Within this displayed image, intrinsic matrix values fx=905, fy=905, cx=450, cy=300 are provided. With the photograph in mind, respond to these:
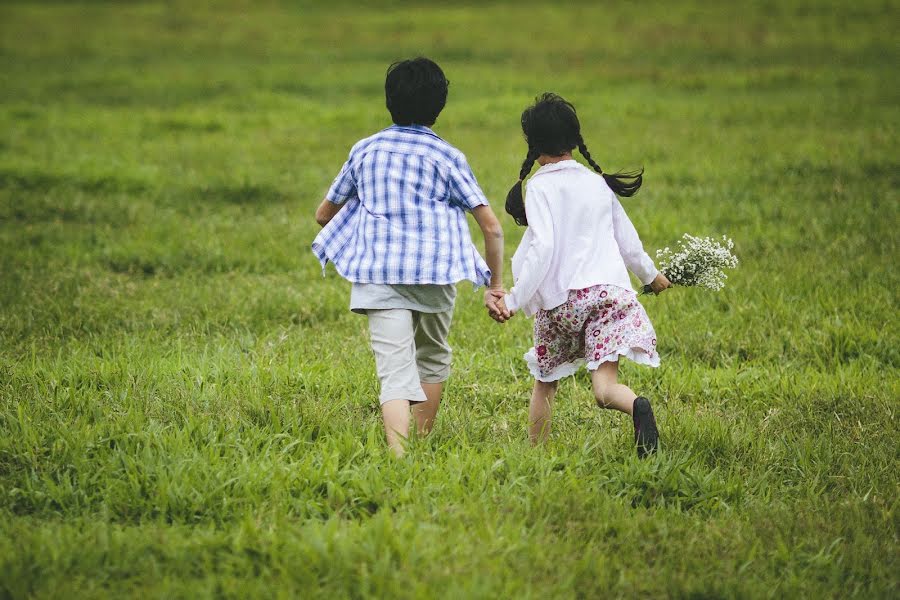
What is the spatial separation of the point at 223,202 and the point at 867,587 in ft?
25.8

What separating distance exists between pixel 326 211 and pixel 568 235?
1.12m

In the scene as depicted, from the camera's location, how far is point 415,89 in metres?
3.87

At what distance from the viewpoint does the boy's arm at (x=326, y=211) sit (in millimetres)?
4172

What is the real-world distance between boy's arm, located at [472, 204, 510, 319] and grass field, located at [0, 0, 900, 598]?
662 millimetres

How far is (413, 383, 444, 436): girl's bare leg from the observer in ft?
14.1

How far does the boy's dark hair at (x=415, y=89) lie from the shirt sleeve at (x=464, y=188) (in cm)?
25

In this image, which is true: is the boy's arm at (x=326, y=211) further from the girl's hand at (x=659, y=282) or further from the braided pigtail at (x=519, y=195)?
the girl's hand at (x=659, y=282)

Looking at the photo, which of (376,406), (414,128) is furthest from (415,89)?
(376,406)

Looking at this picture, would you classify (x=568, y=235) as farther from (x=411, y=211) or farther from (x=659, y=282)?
(x=411, y=211)

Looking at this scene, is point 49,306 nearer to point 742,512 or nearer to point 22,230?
point 22,230

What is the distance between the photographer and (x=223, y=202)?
9.66 meters

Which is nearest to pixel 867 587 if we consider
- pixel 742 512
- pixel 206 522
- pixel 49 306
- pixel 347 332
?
pixel 742 512

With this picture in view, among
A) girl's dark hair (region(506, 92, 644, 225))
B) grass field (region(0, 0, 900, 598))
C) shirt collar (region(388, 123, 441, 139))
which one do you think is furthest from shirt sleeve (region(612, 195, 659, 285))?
shirt collar (region(388, 123, 441, 139))

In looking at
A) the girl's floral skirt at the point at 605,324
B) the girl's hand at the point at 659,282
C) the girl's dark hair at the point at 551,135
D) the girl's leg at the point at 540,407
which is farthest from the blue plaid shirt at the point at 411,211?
the girl's hand at the point at 659,282
